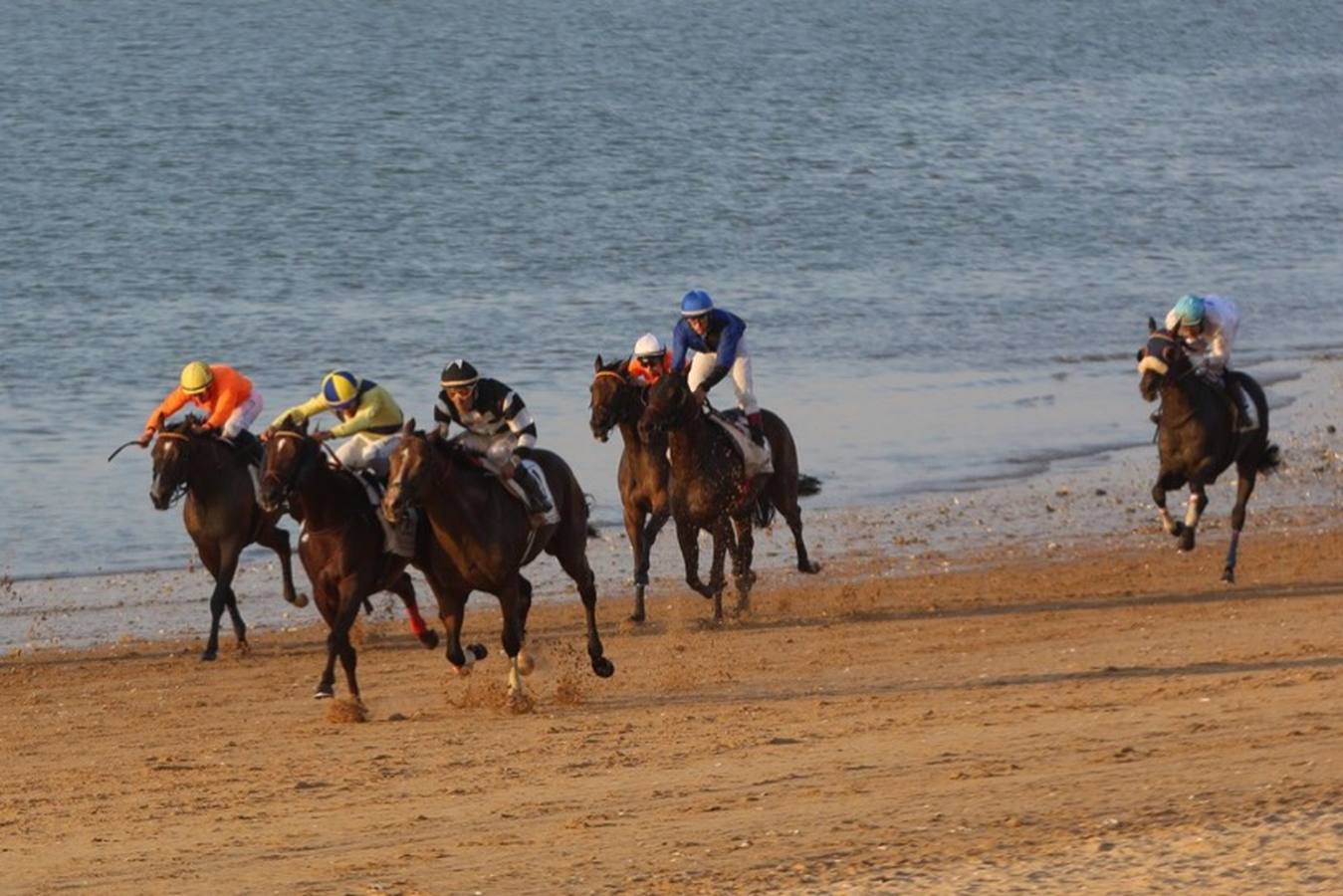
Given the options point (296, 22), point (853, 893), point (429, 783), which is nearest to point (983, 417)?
point (429, 783)

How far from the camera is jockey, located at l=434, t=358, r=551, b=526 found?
48.8 ft

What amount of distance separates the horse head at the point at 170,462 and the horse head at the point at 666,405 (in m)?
3.01

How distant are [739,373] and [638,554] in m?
1.46

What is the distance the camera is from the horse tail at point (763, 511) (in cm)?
1864

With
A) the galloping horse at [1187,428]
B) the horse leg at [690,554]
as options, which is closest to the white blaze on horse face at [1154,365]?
the galloping horse at [1187,428]

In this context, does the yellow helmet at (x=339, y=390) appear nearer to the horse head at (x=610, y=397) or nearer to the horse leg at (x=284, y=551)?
the horse head at (x=610, y=397)

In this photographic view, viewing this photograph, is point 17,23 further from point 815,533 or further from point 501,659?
point 501,659

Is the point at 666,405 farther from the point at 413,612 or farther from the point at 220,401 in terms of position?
the point at 220,401

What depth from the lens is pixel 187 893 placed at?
10.3m

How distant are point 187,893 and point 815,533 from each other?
11.5m

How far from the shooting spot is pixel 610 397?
55.5ft

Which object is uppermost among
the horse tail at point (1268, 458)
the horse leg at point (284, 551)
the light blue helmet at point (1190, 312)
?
the light blue helmet at point (1190, 312)

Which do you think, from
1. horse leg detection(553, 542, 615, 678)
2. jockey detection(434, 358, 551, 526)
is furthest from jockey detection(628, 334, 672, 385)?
jockey detection(434, 358, 551, 526)

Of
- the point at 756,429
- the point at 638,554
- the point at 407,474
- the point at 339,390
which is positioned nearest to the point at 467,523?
the point at 407,474
